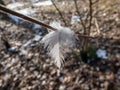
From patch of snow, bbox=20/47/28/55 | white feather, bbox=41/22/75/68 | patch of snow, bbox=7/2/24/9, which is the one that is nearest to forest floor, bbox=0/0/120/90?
patch of snow, bbox=20/47/28/55

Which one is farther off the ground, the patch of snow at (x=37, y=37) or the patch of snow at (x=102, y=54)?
the patch of snow at (x=37, y=37)

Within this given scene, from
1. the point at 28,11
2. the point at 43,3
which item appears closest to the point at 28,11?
the point at 28,11

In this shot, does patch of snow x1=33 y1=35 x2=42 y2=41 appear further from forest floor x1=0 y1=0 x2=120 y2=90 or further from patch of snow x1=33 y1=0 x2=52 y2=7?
patch of snow x1=33 y1=0 x2=52 y2=7

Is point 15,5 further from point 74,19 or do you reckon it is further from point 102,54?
point 102,54

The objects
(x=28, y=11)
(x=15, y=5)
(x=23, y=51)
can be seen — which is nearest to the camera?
(x=23, y=51)

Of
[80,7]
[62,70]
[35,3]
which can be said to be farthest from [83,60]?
[35,3]

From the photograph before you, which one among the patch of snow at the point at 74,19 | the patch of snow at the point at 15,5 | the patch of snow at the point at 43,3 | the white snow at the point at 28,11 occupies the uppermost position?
the patch of snow at the point at 15,5

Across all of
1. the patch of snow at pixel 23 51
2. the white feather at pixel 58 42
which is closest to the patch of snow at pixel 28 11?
the patch of snow at pixel 23 51

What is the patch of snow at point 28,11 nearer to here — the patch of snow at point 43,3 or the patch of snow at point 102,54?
the patch of snow at point 43,3
